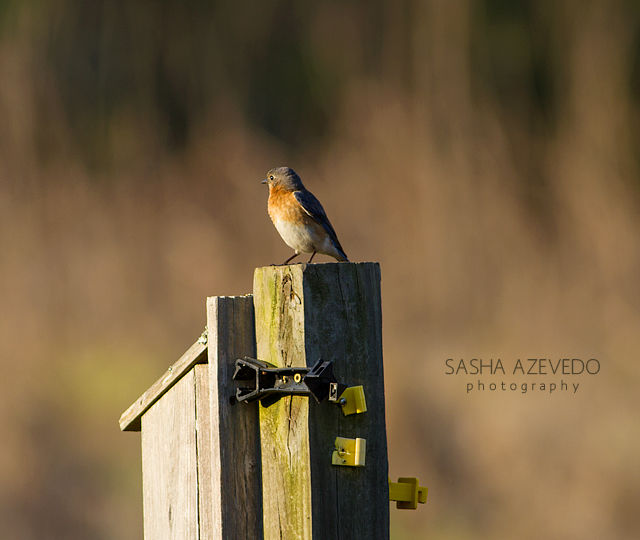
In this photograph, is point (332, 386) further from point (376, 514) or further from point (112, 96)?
point (112, 96)

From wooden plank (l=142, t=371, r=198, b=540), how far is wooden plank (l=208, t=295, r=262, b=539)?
1.12 feet

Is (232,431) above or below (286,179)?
below

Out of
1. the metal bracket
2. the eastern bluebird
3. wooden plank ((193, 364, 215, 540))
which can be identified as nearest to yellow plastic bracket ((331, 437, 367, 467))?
the metal bracket

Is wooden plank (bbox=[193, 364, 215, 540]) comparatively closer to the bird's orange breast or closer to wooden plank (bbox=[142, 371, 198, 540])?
wooden plank (bbox=[142, 371, 198, 540])

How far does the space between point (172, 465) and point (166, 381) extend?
0.89 feet

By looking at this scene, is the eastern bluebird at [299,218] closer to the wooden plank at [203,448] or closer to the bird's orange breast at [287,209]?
the bird's orange breast at [287,209]

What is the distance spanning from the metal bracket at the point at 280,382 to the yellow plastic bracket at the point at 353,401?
4cm

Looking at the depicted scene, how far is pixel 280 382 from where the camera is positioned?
8.35 ft

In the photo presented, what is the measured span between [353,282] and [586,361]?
4.95 metres

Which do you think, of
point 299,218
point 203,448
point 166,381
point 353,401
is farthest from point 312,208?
point 353,401

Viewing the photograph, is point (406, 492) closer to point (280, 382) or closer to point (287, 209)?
point (280, 382)

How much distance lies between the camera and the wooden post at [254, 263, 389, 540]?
250cm

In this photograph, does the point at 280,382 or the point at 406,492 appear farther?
the point at 406,492

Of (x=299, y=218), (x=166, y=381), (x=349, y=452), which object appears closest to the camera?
(x=349, y=452)
